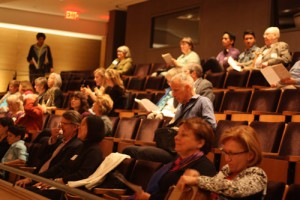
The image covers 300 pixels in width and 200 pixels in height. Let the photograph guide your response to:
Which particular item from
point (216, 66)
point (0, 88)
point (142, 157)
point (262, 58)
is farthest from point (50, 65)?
point (142, 157)

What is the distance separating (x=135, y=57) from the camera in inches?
372

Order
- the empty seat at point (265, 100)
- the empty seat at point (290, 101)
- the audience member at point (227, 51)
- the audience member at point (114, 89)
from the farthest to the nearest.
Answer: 1. the audience member at point (227, 51)
2. the audience member at point (114, 89)
3. the empty seat at point (265, 100)
4. the empty seat at point (290, 101)

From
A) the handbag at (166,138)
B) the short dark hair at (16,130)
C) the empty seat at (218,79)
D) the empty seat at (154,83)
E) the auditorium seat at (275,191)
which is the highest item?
the empty seat at (218,79)

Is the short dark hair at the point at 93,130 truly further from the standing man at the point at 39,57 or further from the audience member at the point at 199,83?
the standing man at the point at 39,57

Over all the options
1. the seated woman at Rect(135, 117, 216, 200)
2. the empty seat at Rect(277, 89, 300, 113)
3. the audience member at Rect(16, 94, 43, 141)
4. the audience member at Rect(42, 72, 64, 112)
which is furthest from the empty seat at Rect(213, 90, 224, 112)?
the seated woman at Rect(135, 117, 216, 200)

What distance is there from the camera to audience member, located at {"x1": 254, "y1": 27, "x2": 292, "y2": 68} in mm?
5275

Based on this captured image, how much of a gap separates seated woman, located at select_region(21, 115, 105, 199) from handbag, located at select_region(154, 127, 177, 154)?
0.36 m

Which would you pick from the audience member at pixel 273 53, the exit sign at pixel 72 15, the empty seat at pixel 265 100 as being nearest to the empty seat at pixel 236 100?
the empty seat at pixel 265 100

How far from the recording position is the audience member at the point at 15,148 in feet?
14.5

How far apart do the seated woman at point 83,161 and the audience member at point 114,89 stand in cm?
182

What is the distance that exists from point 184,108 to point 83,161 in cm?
68

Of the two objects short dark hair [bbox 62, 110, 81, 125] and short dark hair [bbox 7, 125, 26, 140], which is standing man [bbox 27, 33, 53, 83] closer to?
short dark hair [bbox 7, 125, 26, 140]

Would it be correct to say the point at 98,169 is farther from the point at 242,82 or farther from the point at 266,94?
the point at 242,82

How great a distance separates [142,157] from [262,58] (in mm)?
2448
